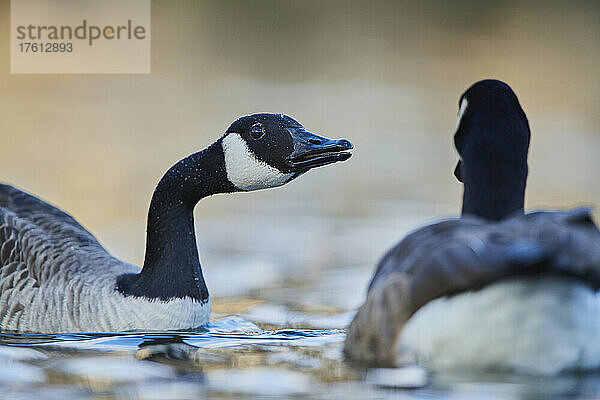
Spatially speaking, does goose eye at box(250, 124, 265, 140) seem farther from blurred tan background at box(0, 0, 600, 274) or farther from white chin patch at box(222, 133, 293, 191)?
blurred tan background at box(0, 0, 600, 274)

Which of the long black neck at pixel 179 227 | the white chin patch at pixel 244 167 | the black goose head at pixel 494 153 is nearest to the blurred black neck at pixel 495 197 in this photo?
the black goose head at pixel 494 153

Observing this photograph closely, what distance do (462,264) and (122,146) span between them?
912 cm

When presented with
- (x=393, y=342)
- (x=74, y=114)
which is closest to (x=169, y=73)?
(x=74, y=114)

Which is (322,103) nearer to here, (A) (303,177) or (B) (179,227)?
(A) (303,177)

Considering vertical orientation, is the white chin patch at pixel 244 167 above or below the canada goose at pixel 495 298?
above

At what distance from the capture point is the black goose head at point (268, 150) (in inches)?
259

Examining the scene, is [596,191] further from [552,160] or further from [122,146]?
[122,146]

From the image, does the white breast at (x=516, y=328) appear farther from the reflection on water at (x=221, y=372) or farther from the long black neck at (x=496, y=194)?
the long black neck at (x=496, y=194)

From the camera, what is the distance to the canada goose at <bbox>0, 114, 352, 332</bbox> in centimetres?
652

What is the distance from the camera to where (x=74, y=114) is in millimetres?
14367

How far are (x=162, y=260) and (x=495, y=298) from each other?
9.39 feet

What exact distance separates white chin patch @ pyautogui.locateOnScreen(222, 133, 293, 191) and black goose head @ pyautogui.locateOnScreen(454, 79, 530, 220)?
4.62 feet

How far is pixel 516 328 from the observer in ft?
14.5

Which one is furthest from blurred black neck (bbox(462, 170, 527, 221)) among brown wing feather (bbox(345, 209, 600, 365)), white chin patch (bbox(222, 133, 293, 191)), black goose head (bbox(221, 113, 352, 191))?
white chin patch (bbox(222, 133, 293, 191))
